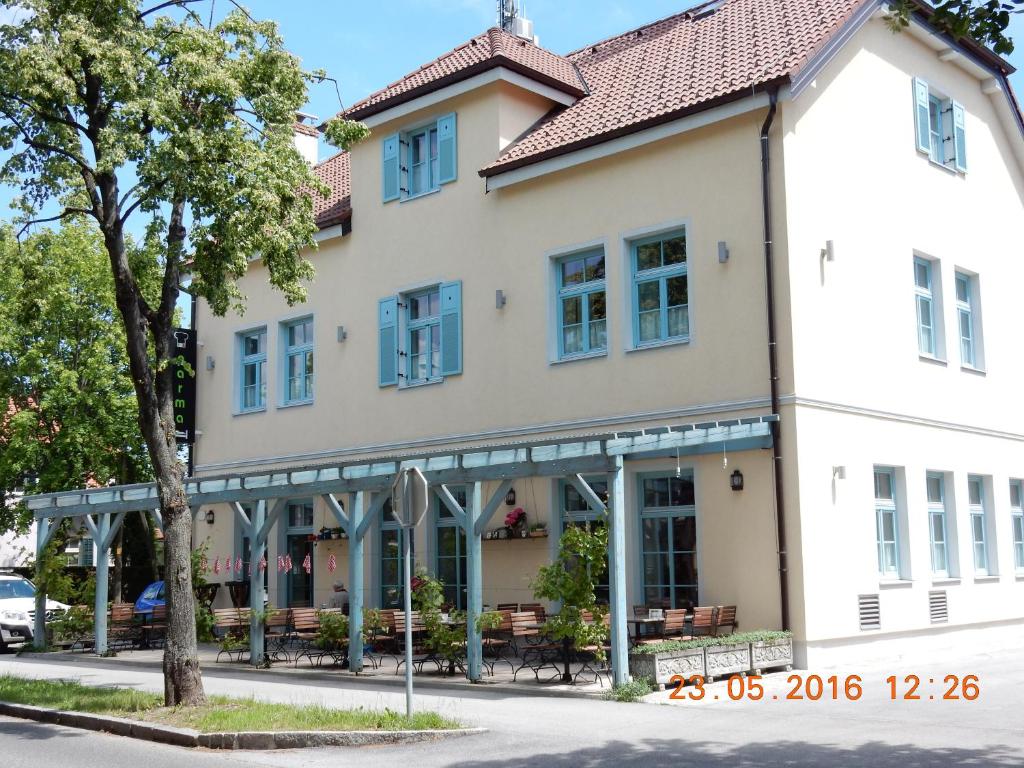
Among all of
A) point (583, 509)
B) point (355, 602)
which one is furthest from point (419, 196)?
point (355, 602)

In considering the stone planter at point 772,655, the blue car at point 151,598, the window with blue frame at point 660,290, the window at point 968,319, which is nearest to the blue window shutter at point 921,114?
the window at point 968,319

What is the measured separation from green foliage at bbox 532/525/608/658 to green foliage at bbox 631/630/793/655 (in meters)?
0.64

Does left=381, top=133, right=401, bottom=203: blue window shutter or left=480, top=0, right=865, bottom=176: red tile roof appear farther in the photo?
left=381, top=133, right=401, bottom=203: blue window shutter

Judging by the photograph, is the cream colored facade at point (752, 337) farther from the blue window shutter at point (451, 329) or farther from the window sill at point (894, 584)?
the blue window shutter at point (451, 329)

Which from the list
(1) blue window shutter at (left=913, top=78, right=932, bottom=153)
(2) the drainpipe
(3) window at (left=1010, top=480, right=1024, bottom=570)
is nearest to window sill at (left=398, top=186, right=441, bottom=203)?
(2) the drainpipe

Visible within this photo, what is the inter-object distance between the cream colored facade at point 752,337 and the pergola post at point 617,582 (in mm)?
2793

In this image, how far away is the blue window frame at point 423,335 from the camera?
2033 cm

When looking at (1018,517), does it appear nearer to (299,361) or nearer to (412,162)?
(412,162)

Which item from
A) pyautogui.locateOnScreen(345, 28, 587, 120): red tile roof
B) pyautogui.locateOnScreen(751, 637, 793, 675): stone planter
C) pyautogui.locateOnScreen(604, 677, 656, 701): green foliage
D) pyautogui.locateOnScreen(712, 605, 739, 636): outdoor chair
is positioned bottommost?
pyautogui.locateOnScreen(604, 677, 656, 701): green foliage

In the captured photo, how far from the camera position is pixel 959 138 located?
20.1 metres

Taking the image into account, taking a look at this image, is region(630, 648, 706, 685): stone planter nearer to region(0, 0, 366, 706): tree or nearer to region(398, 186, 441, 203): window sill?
region(0, 0, 366, 706): tree

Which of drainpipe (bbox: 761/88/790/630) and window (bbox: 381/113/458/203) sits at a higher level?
window (bbox: 381/113/458/203)

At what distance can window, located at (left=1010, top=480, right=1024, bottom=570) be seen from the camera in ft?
65.6

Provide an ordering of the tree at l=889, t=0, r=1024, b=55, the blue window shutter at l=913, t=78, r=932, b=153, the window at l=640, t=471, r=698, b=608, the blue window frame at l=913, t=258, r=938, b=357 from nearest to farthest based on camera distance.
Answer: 1. the tree at l=889, t=0, r=1024, b=55
2. the window at l=640, t=471, r=698, b=608
3. the blue window frame at l=913, t=258, r=938, b=357
4. the blue window shutter at l=913, t=78, r=932, b=153
